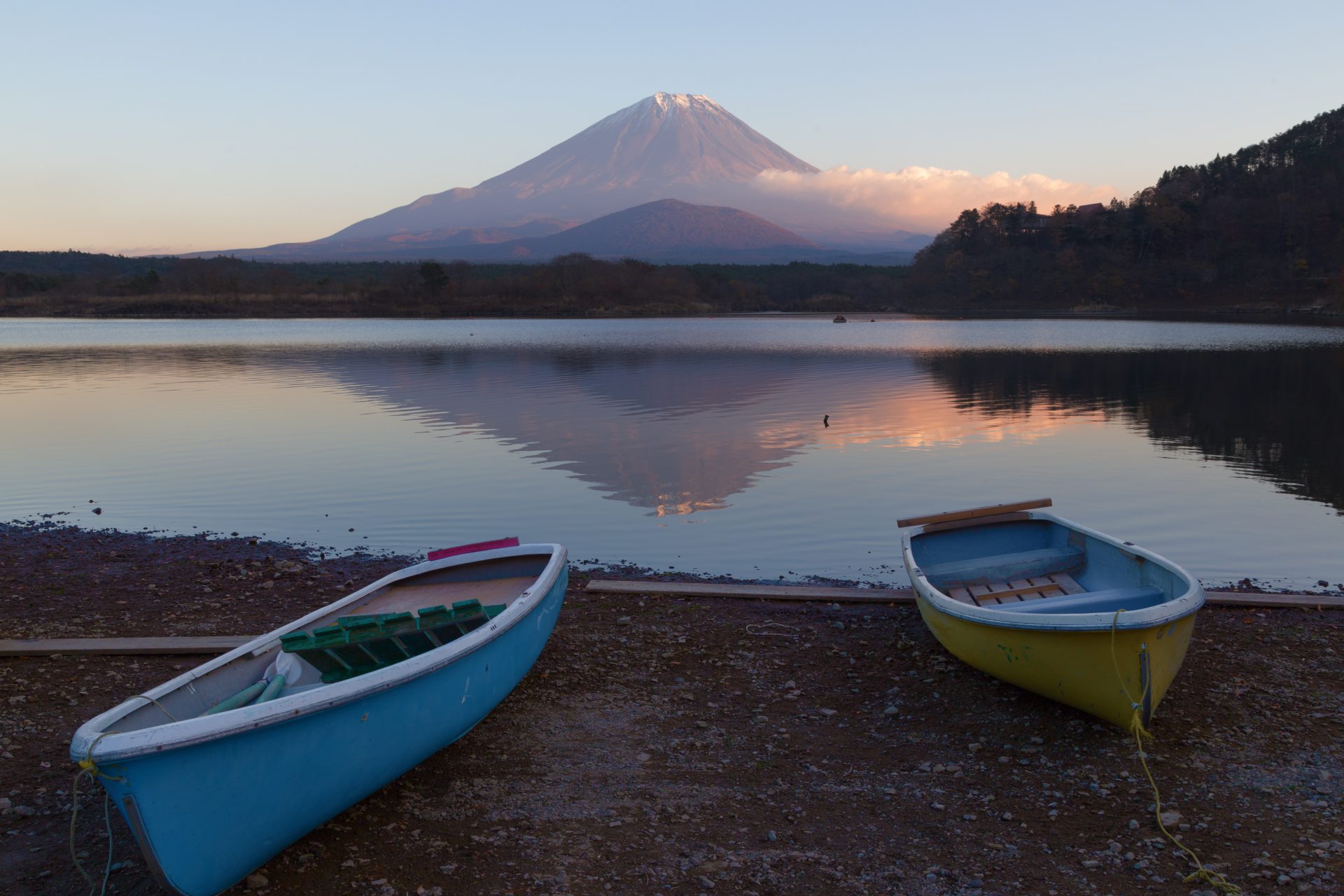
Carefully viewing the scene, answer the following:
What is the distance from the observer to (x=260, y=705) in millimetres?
4168

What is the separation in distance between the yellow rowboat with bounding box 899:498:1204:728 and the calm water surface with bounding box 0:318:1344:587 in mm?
1926

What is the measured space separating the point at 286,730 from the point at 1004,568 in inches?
234

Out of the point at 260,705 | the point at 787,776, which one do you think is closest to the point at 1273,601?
the point at 787,776

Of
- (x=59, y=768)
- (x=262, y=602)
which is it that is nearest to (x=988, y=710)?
(x=59, y=768)

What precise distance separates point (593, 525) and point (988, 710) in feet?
24.0

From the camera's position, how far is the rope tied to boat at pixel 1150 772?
439cm

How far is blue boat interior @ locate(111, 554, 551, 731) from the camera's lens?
479 centimetres

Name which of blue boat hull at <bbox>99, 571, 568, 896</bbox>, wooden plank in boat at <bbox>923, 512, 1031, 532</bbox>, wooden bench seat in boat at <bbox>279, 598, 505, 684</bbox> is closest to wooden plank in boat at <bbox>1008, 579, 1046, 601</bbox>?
wooden plank in boat at <bbox>923, 512, 1031, 532</bbox>

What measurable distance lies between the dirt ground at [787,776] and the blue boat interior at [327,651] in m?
0.71

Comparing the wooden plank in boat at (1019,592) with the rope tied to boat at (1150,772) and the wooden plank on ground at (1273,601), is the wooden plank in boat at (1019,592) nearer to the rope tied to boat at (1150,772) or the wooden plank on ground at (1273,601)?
the wooden plank on ground at (1273,601)

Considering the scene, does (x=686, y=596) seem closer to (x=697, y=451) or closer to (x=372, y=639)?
(x=372, y=639)

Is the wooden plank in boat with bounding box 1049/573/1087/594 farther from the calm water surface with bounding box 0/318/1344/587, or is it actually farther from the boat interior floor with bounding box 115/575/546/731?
the boat interior floor with bounding box 115/575/546/731

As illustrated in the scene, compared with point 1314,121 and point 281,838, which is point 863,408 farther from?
point 1314,121

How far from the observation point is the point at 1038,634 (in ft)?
18.5
